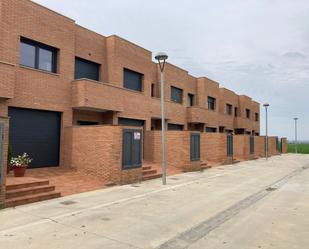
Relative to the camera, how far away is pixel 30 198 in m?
9.49

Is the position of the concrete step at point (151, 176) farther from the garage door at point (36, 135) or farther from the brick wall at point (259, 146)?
the brick wall at point (259, 146)

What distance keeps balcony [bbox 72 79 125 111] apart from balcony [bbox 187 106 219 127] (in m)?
10.8

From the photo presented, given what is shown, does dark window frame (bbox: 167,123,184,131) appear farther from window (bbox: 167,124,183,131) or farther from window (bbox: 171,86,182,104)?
window (bbox: 171,86,182,104)

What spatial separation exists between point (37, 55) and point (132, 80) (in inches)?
302

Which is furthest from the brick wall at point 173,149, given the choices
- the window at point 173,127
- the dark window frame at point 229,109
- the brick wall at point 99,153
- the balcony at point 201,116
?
the dark window frame at point 229,109

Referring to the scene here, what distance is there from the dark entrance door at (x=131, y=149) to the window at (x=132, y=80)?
6949 millimetres

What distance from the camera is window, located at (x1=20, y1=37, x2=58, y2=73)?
47.3 feet

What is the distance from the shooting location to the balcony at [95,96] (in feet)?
52.1

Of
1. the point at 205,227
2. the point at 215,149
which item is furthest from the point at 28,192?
the point at 215,149

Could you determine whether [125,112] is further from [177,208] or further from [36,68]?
[177,208]

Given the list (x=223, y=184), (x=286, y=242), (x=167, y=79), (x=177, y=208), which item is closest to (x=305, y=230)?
(x=286, y=242)

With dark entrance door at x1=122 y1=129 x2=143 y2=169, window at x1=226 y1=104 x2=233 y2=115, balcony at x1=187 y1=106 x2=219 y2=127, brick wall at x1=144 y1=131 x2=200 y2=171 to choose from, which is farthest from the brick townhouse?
window at x1=226 y1=104 x2=233 y2=115

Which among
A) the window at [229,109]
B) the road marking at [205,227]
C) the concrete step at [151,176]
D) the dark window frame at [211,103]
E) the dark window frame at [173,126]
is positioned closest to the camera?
the road marking at [205,227]

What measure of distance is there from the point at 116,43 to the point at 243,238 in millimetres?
15460
